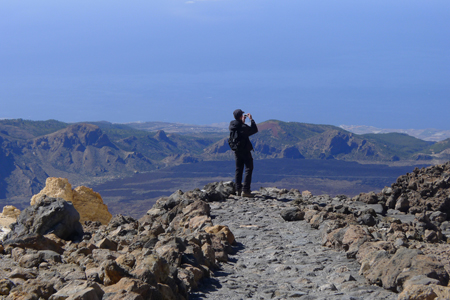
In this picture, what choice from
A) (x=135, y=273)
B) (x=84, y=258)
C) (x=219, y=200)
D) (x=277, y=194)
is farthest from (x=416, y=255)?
(x=277, y=194)

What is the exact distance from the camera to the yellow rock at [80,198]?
57.7 ft

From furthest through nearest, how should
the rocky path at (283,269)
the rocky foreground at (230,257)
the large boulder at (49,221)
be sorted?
the large boulder at (49,221), the rocky path at (283,269), the rocky foreground at (230,257)

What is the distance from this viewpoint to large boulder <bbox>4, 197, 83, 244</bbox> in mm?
11867

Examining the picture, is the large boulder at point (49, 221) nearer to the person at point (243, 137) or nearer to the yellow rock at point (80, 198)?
the yellow rock at point (80, 198)

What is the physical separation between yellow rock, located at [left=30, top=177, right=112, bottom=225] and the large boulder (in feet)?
16.5

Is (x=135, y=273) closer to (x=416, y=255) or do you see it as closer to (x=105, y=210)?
(x=416, y=255)

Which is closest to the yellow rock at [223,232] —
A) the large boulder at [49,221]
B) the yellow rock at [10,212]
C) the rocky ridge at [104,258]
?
the rocky ridge at [104,258]

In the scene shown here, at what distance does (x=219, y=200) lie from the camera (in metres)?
17.7

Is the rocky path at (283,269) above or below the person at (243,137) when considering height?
below

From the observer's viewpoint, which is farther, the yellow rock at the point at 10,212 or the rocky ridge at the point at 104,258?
the yellow rock at the point at 10,212

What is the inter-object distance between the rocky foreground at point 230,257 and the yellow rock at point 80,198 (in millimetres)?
1803

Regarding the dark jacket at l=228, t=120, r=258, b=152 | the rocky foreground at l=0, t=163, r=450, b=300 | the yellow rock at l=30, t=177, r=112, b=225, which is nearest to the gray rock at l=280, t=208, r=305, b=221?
the rocky foreground at l=0, t=163, r=450, b=300

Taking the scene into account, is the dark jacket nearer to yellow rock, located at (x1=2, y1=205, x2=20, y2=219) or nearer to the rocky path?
the rocky path

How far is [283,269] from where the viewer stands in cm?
867
